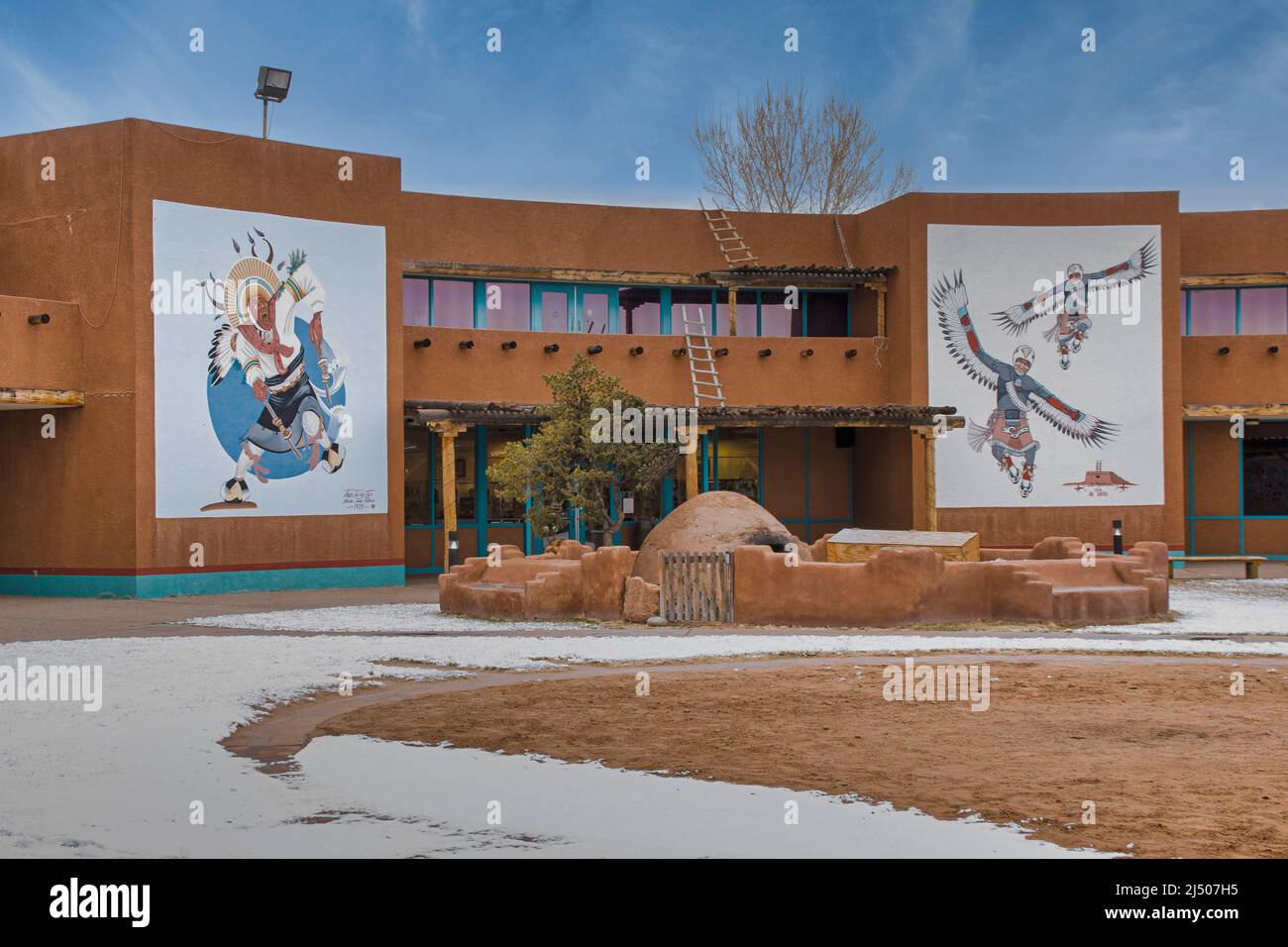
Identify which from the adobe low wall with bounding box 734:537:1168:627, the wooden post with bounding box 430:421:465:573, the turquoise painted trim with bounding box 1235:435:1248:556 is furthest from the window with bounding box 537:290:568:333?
the turquoise painted trim with bounding box 1235:435:1248:556

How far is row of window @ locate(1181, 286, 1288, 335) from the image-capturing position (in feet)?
98.3

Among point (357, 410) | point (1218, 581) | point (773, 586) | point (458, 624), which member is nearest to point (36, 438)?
point (357, 410)

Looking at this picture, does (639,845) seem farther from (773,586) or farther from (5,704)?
(773,586)

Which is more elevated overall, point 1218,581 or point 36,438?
point 36,438

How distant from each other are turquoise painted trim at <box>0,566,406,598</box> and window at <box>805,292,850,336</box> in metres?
11.2

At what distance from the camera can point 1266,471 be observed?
30156 millimetres

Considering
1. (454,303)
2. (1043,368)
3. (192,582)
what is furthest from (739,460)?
(192,582)

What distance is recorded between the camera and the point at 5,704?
10359 mm

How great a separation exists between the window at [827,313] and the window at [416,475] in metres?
8.70

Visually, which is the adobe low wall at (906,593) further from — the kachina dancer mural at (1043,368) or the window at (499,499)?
the window at (499,499)

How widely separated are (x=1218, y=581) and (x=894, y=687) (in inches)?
607

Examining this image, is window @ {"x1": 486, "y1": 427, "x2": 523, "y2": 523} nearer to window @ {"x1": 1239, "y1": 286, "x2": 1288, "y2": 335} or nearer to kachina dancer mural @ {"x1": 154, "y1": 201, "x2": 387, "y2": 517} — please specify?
kachina dancer mural @ {"x1": 154, "y1": 201, "x2": 387, "y2": 517}

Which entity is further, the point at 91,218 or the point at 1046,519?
the point at 1046,519
